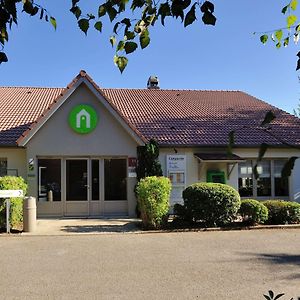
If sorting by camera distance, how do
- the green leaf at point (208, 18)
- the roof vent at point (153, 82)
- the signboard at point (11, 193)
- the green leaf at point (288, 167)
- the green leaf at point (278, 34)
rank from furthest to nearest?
the roof vent at point (153, 82), the signboard at point (11, 193), the green leaf at point (278, 34), the green leaf at point (208, 18), the green leaf at point (288, 167)

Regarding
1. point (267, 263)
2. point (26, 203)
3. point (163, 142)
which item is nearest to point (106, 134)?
point (163, 142)

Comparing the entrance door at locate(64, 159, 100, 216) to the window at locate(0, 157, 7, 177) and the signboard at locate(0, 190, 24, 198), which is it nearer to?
the window at locate(0, 157, 7, 177)

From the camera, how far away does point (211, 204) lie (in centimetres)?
1397

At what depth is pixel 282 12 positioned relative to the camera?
2.30 meters

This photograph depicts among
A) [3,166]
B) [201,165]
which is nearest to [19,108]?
[3,166]

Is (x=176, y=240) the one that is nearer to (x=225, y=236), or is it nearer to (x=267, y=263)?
(x=225, y=236)

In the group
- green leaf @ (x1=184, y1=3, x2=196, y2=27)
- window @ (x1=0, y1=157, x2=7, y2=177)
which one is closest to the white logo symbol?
window @ (x1=0, y1=157, x2=7, y2=177)

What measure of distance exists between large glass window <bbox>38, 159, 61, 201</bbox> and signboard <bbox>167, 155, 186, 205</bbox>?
4420 mm

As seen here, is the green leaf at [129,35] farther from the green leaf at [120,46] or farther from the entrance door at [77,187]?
the entrance door at [77,187]

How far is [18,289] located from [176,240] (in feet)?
18.6

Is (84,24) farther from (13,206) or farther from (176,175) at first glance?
(176,175)

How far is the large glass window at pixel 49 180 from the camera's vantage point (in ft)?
56.8

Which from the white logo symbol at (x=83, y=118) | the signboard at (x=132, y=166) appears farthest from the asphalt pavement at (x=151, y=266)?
the white logo symbol at (x=83, y=118)

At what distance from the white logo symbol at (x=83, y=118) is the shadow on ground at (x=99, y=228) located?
439 centimetres
